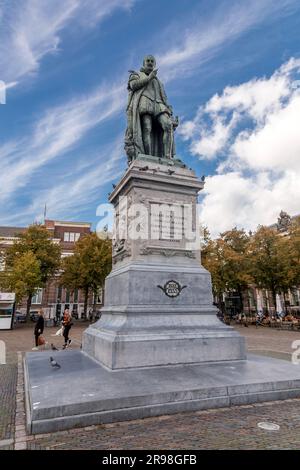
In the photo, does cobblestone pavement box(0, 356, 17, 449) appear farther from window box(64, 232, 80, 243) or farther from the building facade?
window box(64, 232, 80, 243)

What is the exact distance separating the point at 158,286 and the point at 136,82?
6953mm

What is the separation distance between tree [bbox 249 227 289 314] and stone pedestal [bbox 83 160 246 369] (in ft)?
88.3

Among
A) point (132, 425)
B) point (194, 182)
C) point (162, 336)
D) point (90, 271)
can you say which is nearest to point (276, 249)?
point (90, 271)

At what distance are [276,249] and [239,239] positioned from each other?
21.6 ft

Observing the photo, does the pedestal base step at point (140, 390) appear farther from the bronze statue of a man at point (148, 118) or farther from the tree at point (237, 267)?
the tree at point (237, 267)

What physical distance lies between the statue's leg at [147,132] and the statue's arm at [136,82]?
1026 mm

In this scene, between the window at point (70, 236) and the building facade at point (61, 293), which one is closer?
the building facade at point (61, 293)

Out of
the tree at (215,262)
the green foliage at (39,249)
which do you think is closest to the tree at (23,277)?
the green foliage at (39,249)

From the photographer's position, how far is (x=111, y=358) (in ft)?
21.4

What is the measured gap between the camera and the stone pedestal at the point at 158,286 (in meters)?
7.02

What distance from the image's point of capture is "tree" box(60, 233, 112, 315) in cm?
3606

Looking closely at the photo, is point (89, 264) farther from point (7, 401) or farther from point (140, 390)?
point (140, 390)

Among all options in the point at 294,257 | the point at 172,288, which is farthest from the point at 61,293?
the point at 172,288

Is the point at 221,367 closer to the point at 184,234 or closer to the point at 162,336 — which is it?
the point at 162,336
